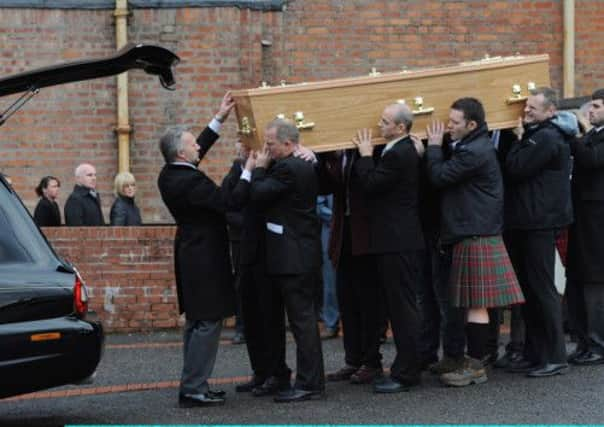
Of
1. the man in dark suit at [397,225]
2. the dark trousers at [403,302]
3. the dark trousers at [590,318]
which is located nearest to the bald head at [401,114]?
the man in dark suit at [397,225]

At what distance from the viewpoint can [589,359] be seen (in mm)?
10367

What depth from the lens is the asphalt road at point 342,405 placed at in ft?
28.0

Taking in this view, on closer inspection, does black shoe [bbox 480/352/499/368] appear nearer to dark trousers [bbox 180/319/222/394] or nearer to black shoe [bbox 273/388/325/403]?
black shoe [bbox 273/388/325/403]

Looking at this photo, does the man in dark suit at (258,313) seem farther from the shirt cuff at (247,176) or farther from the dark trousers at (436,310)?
the dark trousers at (436,310)

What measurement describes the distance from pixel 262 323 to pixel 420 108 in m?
1.81

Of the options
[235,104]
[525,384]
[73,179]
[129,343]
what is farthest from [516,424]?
[73,179]

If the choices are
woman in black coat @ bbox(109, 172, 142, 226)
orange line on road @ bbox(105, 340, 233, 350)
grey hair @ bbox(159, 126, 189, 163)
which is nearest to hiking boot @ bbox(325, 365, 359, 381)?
grey hair @ bbox(159, 126, 189, 163)

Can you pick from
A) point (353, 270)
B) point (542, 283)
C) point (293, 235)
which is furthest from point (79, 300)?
point (542, 283)

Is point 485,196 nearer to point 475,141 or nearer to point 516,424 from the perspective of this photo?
point 475,141

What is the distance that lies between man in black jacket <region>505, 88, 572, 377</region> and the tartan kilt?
36 centimetres

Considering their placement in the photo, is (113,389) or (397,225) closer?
(397,225)

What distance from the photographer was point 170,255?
1315 cm

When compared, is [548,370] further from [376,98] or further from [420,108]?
[376,98]

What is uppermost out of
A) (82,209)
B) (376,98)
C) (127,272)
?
(376,98)
